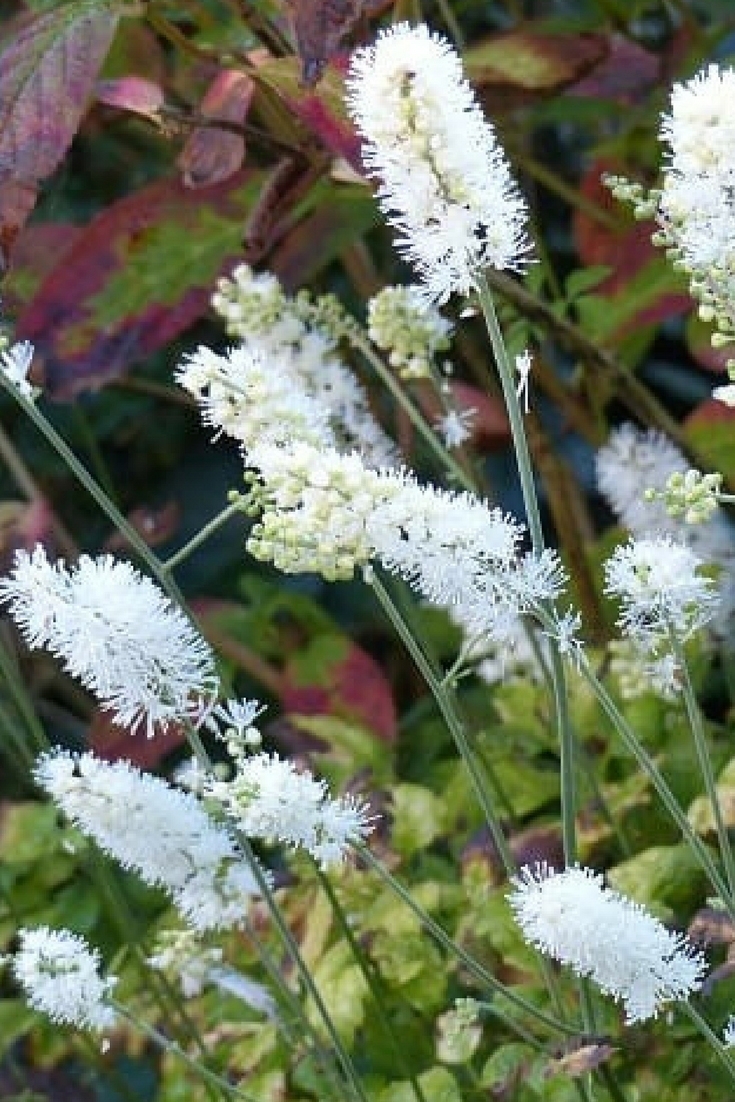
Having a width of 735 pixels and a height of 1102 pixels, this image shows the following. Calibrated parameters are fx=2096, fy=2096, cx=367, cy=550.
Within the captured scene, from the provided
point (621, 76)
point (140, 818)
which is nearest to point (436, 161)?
point (140, 818)

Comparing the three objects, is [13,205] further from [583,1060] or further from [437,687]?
[583,1060]

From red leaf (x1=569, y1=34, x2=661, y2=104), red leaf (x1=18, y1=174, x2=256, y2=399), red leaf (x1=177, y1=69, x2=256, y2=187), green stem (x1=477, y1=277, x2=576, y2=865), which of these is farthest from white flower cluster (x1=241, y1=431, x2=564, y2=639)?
red leaf (x1=569, y1=34, x2=661, y2=104)

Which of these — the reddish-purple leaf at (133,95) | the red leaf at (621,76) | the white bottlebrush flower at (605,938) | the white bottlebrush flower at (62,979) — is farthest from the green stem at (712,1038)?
the red leaf at (621,76)

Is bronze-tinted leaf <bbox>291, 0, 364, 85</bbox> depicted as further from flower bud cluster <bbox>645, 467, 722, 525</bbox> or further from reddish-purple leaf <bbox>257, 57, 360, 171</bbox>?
flower bud cluster <bbox>645, 467, 722, 525</bbox>

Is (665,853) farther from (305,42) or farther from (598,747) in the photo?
(305,42)

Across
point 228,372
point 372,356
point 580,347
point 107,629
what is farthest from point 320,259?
point 107,629

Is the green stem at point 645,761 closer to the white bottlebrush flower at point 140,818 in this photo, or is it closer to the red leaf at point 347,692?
the white bottlebrush flower at point 140,818
